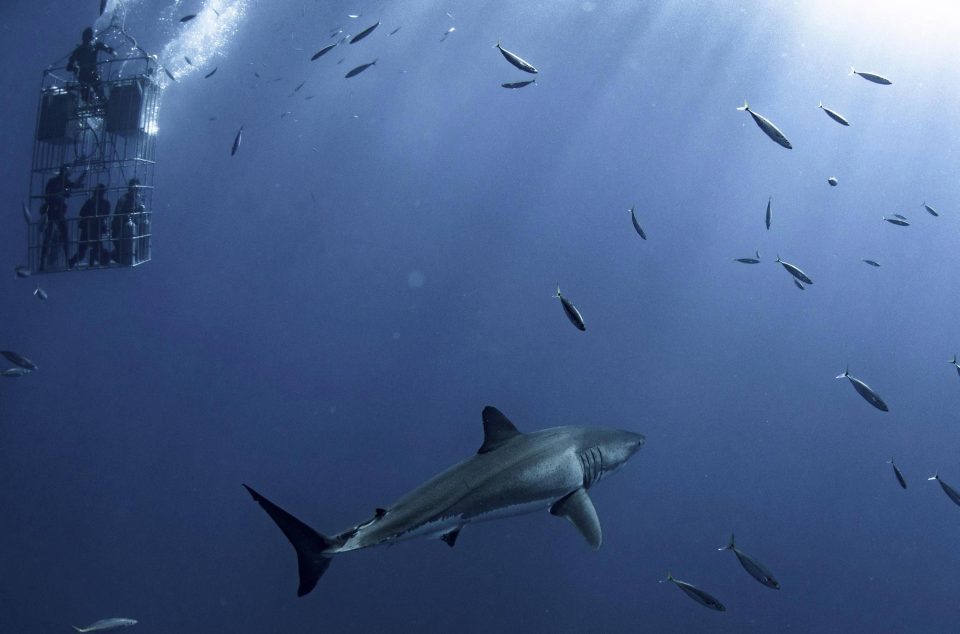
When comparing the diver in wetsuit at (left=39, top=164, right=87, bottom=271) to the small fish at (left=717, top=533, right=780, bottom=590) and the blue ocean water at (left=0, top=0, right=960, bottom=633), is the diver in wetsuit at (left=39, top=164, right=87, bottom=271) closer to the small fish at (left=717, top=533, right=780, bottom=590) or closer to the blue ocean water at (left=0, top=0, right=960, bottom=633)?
the small fish at (left=717, top=533, right=780, bottom=590)

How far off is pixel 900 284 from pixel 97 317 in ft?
143

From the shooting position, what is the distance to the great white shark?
3.59 meters

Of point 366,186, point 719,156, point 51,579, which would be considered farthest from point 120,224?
point 719,156

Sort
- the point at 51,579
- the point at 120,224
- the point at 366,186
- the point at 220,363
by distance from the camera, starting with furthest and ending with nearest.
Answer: the point at 366,186 < the point at 220,363 < the point at 51,579 < the point at 120,224

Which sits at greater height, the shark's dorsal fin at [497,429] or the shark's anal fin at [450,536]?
the shark's dorsal fin at [497,429]

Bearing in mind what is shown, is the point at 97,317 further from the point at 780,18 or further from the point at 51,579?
the point at 780,18

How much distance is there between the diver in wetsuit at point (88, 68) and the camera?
8633 mm

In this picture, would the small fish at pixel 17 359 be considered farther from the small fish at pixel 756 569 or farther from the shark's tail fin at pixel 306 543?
the small fish at pixel 756 569

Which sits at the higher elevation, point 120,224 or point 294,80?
point 294,80

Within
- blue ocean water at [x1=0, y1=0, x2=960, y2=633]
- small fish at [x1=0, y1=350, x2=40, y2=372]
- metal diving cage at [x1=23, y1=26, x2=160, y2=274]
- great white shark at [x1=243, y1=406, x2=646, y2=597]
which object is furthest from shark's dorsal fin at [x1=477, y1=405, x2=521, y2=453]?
blue ocean water at [x1=0, y1=0, x2=960, y2=633]

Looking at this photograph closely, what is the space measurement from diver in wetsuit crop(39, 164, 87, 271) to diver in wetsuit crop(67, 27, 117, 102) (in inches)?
45.7

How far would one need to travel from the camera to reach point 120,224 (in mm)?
8891

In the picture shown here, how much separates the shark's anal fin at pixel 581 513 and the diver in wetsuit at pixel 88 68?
8.24m

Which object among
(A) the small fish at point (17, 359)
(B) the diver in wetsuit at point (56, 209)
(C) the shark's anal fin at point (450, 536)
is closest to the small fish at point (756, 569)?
(C) the shark's anal fin at point (450, 536)
